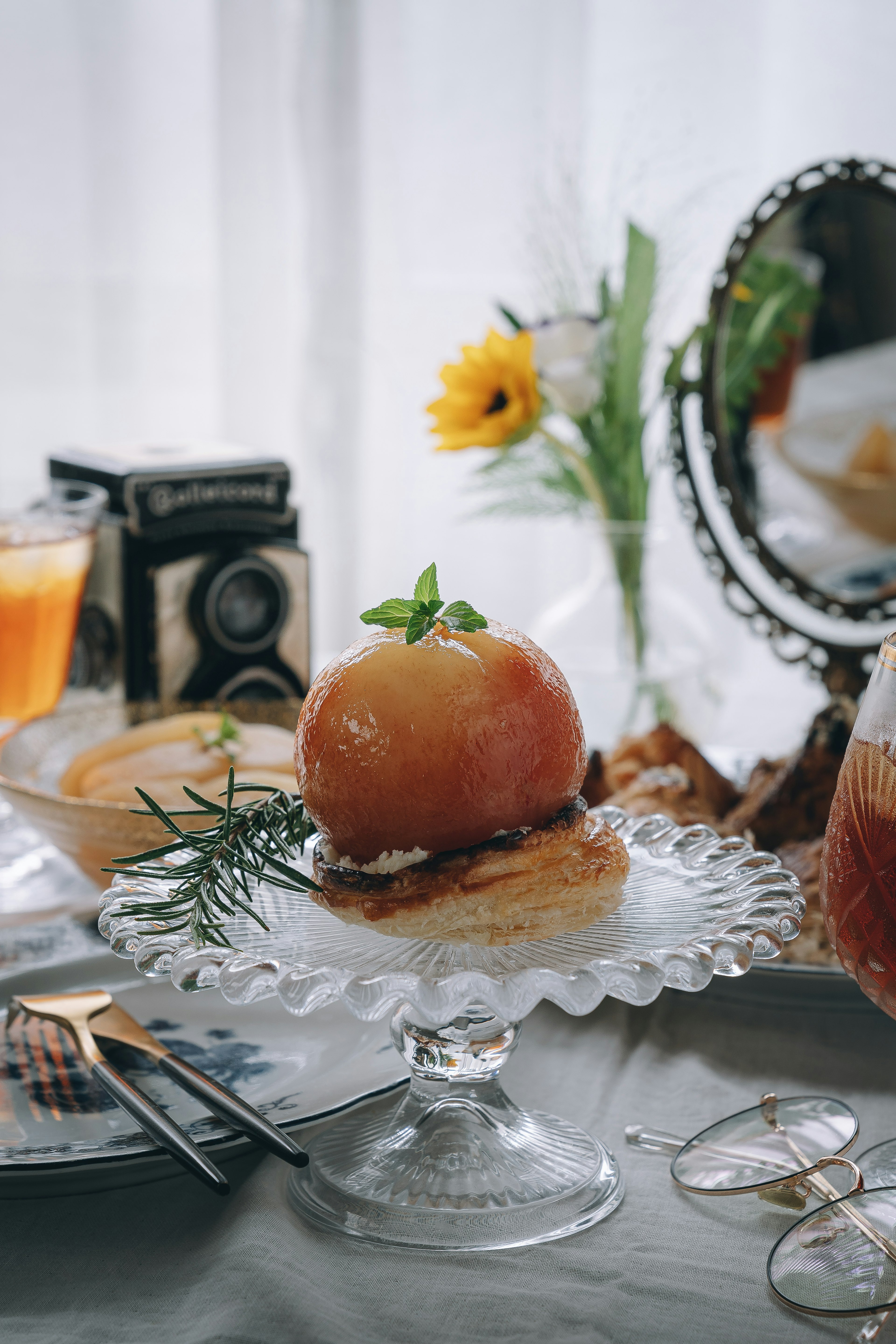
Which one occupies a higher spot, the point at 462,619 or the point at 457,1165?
the point at 462,619

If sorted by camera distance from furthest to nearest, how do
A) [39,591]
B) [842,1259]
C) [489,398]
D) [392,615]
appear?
[489,398] → [39,591] → [392,615] → [842,1259]

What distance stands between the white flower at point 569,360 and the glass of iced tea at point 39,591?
0.40 meters

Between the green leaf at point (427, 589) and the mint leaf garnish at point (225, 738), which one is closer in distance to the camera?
the green leaf at point (427, 589)

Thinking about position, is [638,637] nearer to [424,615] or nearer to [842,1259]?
[424,615]

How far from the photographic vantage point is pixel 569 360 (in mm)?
1152

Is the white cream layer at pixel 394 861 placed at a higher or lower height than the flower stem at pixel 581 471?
lower

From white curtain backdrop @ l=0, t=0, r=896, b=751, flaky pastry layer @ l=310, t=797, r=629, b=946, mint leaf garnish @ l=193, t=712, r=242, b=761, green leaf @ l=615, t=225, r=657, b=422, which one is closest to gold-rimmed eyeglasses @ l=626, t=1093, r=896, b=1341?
flaky pastry layer @ l=310, t=797, r=629, b=946

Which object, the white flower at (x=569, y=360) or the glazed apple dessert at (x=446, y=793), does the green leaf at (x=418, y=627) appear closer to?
the glazed apple dessert at (x=446, y=793)

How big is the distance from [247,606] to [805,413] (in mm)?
580

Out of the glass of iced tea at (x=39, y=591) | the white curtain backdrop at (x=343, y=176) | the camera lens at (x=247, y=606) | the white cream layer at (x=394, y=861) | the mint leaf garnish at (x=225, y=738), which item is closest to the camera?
the white cream layer at (x=394, y=861)

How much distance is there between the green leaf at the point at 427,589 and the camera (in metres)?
0.61

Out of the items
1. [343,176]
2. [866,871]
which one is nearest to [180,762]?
[866,871]

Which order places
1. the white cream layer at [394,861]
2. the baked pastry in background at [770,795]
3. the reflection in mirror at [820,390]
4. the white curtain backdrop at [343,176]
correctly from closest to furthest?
1. the white cream layer at [394,861]
2. the baked pastry in background at [770,795]
3. the reflection in mirror at [820,390]
4. the white curtain backdrop at [343,176]

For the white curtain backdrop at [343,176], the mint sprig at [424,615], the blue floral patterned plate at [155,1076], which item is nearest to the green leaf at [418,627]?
the mint sprig at [424,615]
